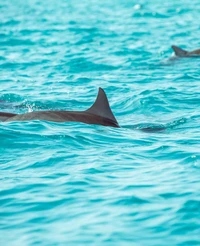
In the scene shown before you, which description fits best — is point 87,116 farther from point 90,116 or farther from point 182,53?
point 182,53

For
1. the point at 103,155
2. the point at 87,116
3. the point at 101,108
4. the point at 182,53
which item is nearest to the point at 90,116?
the point at 87,116

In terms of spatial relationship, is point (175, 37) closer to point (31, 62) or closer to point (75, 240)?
point (31, 62)

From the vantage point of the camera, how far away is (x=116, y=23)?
106ft

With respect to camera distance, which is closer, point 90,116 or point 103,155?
point 103,155

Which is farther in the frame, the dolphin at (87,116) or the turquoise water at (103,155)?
the dolphin at (87,116)

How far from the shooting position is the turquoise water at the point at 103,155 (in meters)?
7.11

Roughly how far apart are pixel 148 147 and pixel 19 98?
19.0 feet

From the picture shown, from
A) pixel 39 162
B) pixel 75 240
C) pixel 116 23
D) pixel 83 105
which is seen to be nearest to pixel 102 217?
pixel 75 240

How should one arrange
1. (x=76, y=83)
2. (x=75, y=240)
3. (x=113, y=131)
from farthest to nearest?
(x=76, y=83), (x=113, y=131), (x=75, y=240)

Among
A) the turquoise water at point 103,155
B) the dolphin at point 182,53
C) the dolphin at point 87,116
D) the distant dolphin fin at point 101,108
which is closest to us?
the turquoise water at point 103,155

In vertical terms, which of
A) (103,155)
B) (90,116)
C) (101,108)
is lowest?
(103,155)

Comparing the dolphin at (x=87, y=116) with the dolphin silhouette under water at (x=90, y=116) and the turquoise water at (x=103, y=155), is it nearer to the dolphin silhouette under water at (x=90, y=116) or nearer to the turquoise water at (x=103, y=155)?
the dolphin silhouette under water at (x=90, y=116)

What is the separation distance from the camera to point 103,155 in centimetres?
977

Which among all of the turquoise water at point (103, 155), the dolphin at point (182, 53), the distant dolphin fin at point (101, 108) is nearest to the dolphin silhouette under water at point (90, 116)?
the distant dolphin fin at point (101, 108)
